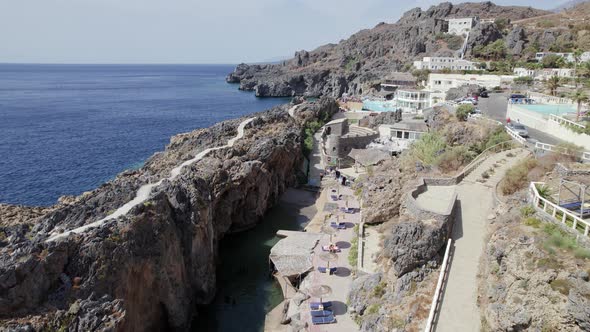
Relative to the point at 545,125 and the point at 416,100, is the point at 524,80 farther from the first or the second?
the point at 545,125

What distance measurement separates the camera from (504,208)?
22.2 meters

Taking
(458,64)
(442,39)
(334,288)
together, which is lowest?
(334,288)

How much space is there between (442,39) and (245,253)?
4941 inches

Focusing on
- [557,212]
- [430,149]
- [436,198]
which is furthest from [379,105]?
[557,212]

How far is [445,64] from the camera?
103 meters

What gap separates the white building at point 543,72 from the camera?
75125 mm

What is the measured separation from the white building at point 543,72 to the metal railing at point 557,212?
2671 inches

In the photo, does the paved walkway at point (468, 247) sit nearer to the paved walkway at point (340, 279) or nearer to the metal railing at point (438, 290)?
the metal railing at point (438, 290)

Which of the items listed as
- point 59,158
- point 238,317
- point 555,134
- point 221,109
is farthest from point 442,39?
point 238,317

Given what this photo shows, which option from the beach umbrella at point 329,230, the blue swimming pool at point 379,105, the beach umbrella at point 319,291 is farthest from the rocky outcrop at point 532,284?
the blue swimming pool at point 379,105

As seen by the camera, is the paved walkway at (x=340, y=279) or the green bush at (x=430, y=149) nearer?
the paved walkway at (x=340, y=279)

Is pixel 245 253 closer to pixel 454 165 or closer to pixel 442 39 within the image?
A: pixel 454 165

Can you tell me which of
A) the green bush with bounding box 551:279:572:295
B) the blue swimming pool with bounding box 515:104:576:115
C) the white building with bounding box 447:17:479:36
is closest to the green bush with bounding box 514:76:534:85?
the blue swimming pool with bounding box 515:104:576:115

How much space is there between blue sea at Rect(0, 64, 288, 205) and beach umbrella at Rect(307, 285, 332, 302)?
35731mm
